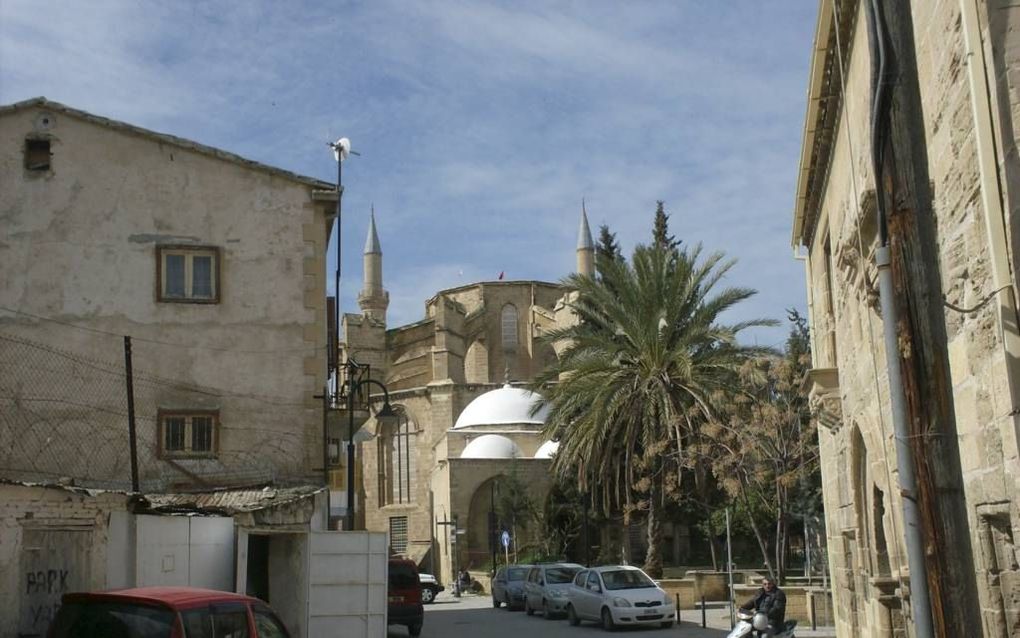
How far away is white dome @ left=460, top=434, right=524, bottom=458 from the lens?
5403 cm


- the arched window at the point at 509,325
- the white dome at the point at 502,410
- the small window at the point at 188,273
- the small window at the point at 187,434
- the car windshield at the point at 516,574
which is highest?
the arched window at the point at 509,325

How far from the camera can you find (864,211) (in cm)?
939

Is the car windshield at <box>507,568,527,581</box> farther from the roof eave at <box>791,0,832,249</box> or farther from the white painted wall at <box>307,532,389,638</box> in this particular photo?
the roof eave at <box>791,0,832,249</box>

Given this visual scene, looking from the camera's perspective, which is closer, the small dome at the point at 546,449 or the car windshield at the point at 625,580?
the car windshield at the point at 625,580

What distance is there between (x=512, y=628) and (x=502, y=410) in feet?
109

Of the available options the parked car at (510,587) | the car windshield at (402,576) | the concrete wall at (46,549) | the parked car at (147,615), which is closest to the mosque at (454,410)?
the parked car at (510,587)

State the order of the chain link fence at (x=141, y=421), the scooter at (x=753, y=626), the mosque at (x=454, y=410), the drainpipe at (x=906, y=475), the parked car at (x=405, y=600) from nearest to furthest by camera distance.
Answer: the drainpipe at (x=906, y=475), the scooter at (x=753, y=626), the chain link fence at (x=141, y=421), the parked car at (x=405, y=600), the mosque at (x=454, y=410)

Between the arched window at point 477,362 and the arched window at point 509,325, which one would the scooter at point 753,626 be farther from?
the arched window at point 509,325

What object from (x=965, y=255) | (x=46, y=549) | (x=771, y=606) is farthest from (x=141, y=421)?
(x=965, y=255)

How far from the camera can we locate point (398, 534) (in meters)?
61.6

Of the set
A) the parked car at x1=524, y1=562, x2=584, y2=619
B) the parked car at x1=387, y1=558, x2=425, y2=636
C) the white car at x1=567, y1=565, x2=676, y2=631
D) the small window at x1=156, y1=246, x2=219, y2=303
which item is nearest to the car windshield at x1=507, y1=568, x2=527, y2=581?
the parked car at x1=524, y1=562, x2=584, y2=619

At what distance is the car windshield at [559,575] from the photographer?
94.4 feet

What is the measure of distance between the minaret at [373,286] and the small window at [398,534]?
12.7m

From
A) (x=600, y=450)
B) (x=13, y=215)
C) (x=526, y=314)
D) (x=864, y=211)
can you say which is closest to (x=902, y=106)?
(x=864, y=211)
